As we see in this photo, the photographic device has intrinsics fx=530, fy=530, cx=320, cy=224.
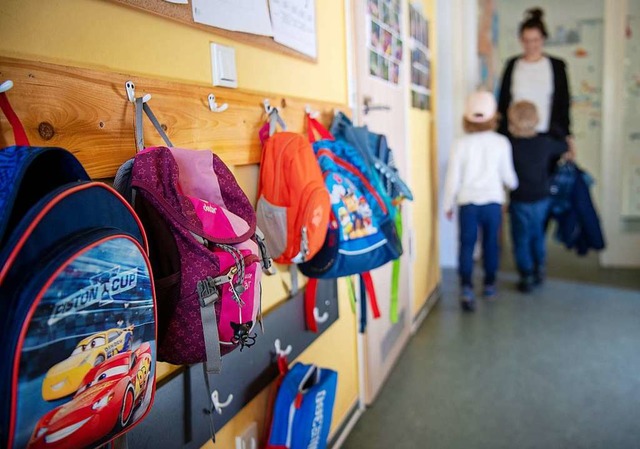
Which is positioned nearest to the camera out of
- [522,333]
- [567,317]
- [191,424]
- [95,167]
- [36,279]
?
[36,279]

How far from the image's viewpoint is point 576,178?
3.61 meters

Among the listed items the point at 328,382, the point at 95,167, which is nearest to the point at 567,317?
the point at 328,382

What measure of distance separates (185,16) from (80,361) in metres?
0.71

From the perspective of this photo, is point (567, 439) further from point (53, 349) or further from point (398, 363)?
point (53, 349)

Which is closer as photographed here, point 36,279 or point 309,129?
point 36,279

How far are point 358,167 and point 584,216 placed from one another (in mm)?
2789

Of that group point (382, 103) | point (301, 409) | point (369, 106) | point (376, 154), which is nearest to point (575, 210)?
point (382, 103)

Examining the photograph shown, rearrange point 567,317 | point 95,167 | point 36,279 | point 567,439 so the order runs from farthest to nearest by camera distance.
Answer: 1. point 567,317
2. point 567,439
3. point 95,167
4. point 36,279

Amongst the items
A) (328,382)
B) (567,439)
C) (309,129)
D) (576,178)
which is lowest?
(567,439)

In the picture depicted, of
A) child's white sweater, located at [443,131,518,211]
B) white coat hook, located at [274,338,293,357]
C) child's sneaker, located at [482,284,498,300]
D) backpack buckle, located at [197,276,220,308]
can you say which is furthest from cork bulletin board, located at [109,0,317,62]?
child's sneaker, located at [482,284,498,300]

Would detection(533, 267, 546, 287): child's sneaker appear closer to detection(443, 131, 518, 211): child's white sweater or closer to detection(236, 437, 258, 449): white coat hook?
detection(443, 131, 518, 211): child's white sweater

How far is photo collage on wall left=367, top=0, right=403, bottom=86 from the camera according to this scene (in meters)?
2.06

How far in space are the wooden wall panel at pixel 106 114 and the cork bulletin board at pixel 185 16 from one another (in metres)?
0.12

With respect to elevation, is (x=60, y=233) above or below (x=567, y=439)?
above
